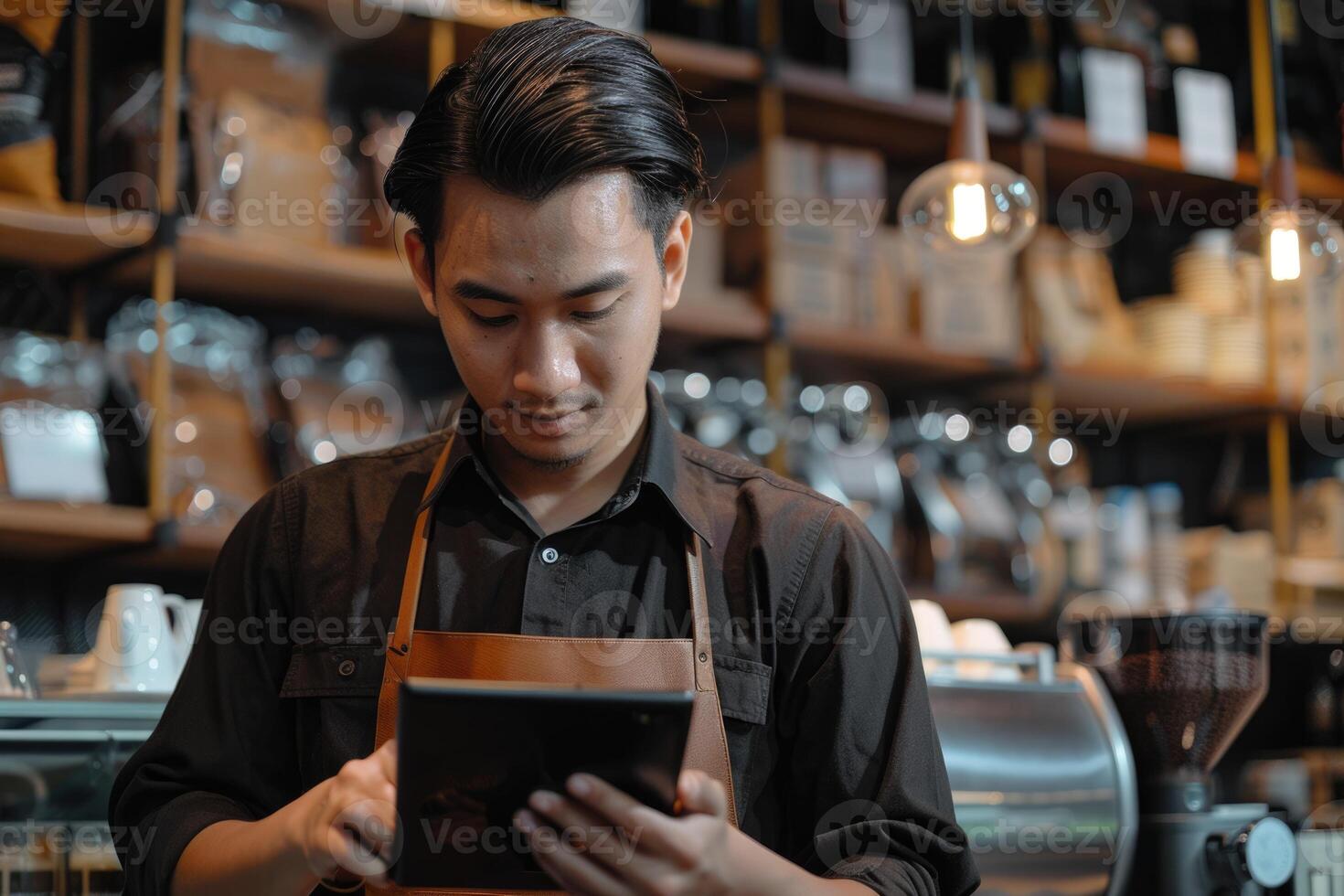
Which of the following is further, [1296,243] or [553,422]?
[1296,243]

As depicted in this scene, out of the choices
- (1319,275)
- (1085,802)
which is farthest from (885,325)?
(1085,802)

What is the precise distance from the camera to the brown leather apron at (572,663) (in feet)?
4.29

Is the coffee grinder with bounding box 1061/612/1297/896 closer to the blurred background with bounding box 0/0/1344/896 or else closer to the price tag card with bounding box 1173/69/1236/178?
the blurred background with bounding box 0/0/1344/896

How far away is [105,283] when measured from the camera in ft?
8.74

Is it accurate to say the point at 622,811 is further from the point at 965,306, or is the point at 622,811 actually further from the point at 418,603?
the point at 965,306

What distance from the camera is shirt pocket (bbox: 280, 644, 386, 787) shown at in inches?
52.8

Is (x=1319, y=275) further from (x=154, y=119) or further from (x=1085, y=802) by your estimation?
(x=154, y=119)

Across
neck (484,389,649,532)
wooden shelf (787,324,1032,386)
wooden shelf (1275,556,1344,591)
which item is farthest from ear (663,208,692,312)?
wooden shelf (1275,556,1344,591)

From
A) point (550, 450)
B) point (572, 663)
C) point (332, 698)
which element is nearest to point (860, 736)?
point (572, 663)

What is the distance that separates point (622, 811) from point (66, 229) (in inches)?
69.4

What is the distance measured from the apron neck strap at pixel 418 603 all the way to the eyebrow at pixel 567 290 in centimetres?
21

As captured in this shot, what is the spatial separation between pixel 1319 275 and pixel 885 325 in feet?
3.19

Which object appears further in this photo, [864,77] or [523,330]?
[864,77]

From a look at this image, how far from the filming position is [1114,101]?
360cm
